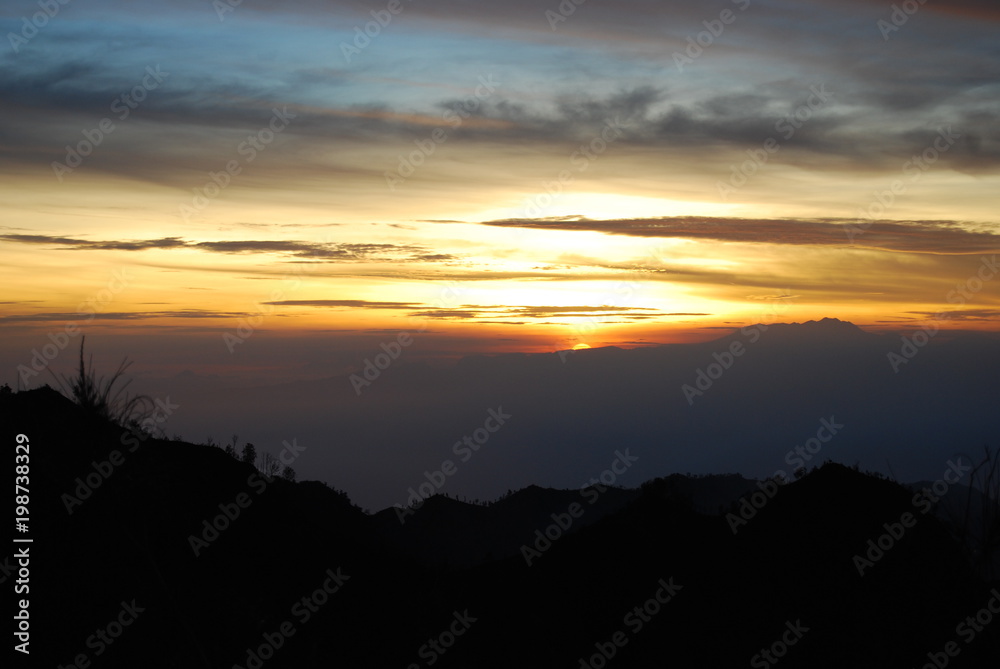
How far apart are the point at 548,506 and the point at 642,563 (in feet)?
83.4

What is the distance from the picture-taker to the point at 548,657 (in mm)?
21781
